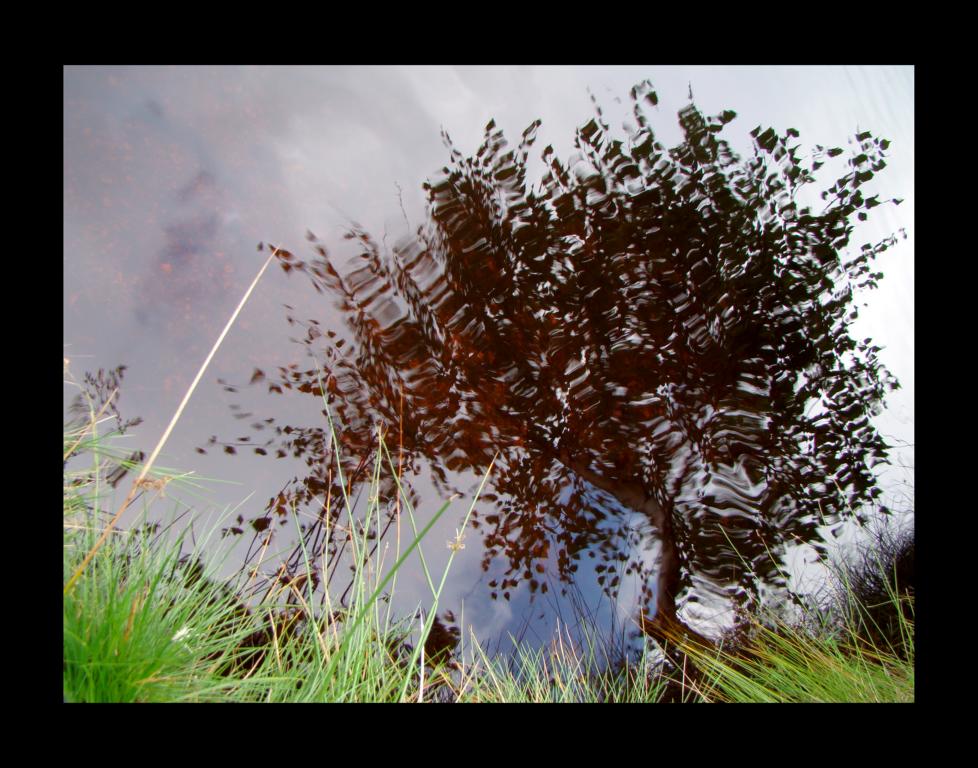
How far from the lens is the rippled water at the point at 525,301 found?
6.09ft

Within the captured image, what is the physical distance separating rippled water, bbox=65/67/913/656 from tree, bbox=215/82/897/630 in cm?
1

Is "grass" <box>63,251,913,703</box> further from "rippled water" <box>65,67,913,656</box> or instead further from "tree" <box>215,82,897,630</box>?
"tree" <box>215,82,897,630</box>

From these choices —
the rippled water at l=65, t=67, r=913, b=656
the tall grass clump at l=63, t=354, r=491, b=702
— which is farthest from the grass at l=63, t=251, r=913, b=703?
the rippled water at l=65, t=67, r=913, b=656

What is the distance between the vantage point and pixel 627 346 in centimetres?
236

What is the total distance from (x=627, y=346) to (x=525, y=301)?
20.7 inches

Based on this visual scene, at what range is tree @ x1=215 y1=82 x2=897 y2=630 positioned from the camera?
Answer: 2.08 meters

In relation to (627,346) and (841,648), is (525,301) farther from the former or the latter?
(841,648)

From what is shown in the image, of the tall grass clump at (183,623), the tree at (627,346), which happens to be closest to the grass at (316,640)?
the tall grass clump at (183,623)

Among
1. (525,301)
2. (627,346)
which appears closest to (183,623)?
(525,301)

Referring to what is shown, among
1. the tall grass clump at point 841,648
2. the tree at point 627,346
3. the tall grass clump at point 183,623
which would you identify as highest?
the tree at point 627,346

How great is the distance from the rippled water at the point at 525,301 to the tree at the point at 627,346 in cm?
1

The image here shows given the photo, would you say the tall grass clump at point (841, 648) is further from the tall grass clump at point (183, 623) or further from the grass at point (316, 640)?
the tall grass clump at point (183, 623)
